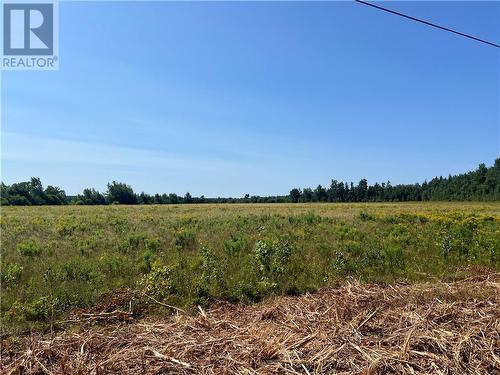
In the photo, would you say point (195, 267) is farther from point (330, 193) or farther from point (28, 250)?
point (330, 193)

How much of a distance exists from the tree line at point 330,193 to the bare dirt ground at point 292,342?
81.5 meters

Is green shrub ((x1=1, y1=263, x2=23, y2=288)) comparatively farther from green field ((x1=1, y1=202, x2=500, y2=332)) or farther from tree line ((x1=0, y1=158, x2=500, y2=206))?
tree line ((x1=0, y1=158, x2=500, y2=206))

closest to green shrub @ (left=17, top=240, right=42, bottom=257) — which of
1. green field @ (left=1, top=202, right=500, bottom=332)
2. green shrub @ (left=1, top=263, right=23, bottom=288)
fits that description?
green field @ (left=1, top=202, right=500, bottom=332)

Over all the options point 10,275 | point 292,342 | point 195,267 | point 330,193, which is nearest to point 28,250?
point 10,275

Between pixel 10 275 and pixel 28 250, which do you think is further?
pixel 28 250

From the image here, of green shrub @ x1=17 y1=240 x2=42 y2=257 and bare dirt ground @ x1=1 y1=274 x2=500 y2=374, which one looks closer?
bare dirt ground @ x1=1 y1=274 x2=500 y2=374

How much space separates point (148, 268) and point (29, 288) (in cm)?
272

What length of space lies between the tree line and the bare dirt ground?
81497 millimetres

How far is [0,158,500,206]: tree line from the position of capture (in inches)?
3891

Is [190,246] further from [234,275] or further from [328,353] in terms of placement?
[328,353]

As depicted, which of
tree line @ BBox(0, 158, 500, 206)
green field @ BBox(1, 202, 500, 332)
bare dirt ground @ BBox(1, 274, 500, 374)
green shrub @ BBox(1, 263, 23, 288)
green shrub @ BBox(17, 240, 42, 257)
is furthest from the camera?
tree line @ BBox(0, 158, 500, 206)

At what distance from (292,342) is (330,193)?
143 m

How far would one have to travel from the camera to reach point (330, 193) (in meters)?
144

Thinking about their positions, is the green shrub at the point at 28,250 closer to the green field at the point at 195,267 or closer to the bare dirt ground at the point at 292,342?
the green field at the point at 195,267
